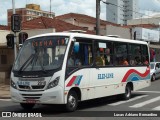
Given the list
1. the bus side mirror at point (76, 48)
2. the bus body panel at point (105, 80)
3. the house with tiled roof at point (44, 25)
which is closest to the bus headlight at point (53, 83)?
the bus body panel at point (105, 80)

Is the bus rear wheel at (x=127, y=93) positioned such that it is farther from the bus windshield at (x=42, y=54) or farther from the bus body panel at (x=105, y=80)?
the bus windshield at (x=42, y=54)

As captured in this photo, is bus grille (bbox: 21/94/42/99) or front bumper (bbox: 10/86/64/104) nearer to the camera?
front bumper (bbox: 10/86/64/104)

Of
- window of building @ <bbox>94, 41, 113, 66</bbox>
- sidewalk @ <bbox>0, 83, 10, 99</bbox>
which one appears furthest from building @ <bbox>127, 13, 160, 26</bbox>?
window of building @ <bbox>94, 41, 113, 66</bbox>

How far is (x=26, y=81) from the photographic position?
39.6ft

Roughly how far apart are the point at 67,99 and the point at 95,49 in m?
2.69

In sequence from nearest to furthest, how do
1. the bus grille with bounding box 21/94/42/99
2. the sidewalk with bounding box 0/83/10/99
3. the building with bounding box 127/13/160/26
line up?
the bus grille with bounding box 21/94/42/99
the sidewalk with bounding box 0/83/10/99
the building with bounding box 127/13/160/26

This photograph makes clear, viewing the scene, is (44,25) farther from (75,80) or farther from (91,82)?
(75,80)

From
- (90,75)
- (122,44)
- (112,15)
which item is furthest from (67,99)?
(112,15)

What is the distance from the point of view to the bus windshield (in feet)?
39.6

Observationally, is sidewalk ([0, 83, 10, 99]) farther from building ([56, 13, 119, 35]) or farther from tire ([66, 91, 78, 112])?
building ([56, 13, 119, 35])

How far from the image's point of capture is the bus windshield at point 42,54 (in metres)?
12.1

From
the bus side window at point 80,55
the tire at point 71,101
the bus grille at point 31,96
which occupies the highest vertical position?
the bus side window at point 80,55

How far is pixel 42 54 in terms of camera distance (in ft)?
40.6

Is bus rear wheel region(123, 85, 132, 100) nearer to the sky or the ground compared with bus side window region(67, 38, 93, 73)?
nearer to the ground
